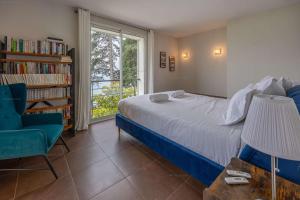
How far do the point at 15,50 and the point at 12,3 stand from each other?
2.78 feet

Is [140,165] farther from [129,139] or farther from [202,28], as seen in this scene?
[202,28]

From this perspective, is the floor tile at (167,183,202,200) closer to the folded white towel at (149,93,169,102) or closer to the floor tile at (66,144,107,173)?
the floor tile at (66,144,107,173)

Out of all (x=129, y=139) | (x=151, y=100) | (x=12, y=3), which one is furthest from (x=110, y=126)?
(x=12, y=3)

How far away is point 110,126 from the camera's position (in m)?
3.52

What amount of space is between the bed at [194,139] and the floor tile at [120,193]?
21.5 inches

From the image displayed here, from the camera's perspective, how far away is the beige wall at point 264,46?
305 cm

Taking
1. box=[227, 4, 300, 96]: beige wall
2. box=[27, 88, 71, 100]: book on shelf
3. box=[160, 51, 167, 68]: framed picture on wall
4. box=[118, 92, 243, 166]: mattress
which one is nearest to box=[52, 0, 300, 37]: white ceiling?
box=[227, 4, 300, 96]: beige wall

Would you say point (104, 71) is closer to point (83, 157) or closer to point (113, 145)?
point (113, 145)

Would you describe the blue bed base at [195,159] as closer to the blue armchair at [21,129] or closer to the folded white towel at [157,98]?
the folded white towel at [157,98]

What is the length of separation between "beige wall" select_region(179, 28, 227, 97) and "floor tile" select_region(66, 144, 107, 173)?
3.94 m

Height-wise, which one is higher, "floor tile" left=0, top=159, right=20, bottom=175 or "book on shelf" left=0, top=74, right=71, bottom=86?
"book on shelf" left=0, top=74, right=71, bottom=86

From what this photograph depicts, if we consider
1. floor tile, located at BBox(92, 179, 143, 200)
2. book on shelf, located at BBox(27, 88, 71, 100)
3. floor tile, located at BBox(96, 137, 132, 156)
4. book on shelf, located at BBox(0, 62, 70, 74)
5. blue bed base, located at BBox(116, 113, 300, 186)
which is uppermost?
book on shelf, located at BBox(0, 62, 70, 74)

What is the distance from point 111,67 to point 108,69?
0.33ft

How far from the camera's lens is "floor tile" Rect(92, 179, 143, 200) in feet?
4.92
